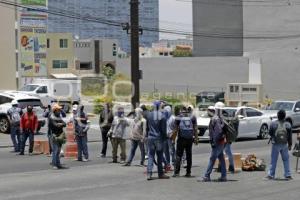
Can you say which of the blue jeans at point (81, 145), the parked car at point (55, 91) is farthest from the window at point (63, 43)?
the blue jeans at point (81, 145)

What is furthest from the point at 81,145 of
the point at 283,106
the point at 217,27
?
the point at 217,27

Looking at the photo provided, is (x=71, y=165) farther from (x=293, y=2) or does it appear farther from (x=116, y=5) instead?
(x=116, y=5)

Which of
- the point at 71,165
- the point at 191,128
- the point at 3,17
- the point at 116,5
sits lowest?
the point at 71,165

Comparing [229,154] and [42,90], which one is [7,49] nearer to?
[42,90]

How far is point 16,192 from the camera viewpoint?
1352 cm

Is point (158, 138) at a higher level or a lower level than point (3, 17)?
lower

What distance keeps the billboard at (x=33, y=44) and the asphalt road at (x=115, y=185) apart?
168ft

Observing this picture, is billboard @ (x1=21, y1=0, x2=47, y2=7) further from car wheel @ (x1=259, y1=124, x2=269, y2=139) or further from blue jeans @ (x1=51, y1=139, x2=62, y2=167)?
blue jeans @ (x1=51, y1=139, x2=62, y2=167)

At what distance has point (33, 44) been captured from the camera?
70438mm

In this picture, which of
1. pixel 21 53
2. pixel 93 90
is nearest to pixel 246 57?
pixel 93 90

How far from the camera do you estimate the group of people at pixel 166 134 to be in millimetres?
15148

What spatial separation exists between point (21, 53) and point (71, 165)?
51482 mm

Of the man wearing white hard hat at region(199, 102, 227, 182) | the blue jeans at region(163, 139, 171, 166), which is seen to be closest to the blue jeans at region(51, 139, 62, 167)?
the blue jeans at region(163, 139, 171, 166)

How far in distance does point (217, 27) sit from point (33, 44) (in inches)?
909
